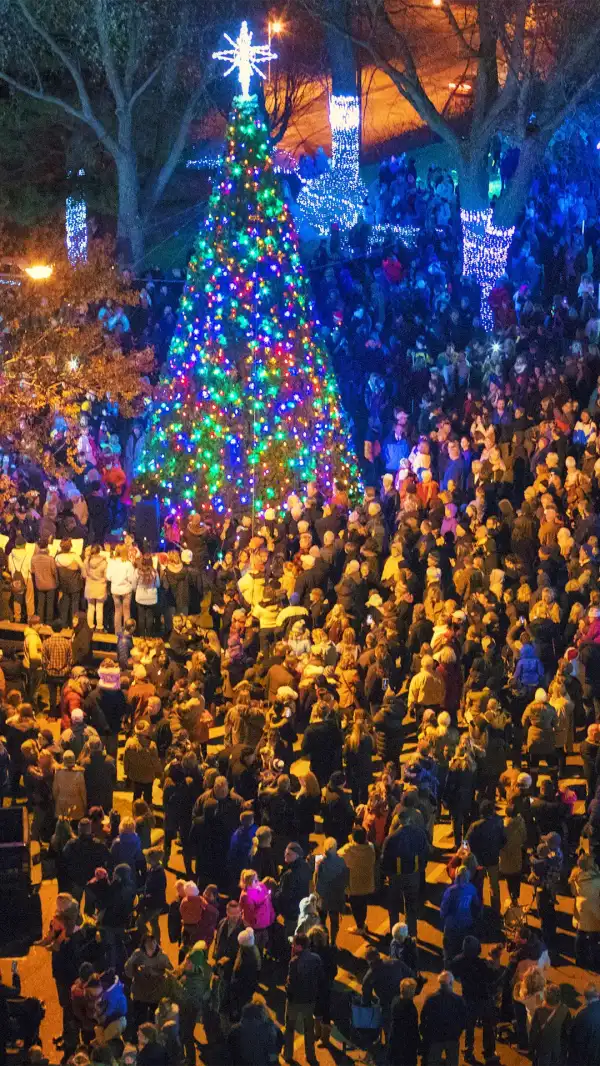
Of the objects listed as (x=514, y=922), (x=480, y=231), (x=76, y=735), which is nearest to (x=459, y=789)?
(x=514, y=922)

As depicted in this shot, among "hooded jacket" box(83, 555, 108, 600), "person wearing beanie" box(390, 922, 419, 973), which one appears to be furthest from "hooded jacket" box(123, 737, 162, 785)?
"hooded jacket" box(83, 555, 108, 600)

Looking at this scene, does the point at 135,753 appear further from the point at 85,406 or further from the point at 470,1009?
the point at 85,406

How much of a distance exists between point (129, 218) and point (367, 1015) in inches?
960

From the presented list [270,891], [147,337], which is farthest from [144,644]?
[147,337]

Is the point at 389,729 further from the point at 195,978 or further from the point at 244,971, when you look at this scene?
the point at 195,978

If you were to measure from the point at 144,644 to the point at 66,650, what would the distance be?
56.8 inches

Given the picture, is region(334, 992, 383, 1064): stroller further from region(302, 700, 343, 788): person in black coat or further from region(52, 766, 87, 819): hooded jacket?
region(52, 766, 87, 819): hooded jacket

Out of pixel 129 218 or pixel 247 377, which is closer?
pixel 247 377

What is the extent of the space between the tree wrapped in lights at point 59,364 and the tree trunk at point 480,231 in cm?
755

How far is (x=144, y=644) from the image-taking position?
68.8 ft

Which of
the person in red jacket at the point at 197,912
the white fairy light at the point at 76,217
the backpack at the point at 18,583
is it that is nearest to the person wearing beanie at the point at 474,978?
the person in red jacket at the point at 197,912

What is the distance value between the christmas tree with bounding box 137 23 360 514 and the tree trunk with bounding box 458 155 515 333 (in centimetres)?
767

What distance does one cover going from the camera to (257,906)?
1536 cm

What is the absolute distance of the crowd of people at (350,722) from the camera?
1445cm
